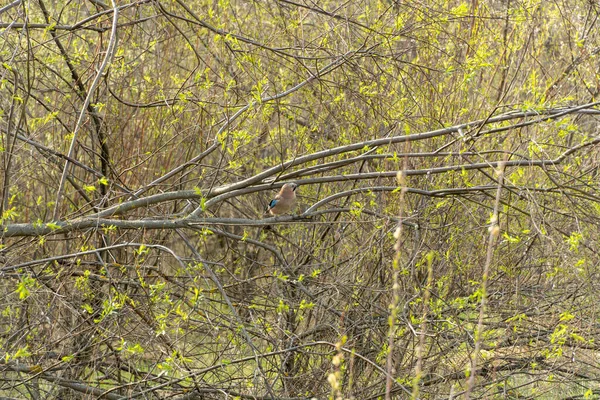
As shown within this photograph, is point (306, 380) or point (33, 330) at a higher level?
point (33, 330)

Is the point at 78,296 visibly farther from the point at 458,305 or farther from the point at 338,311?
the point at 458,305

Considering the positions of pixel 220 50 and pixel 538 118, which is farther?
pixel 220 50

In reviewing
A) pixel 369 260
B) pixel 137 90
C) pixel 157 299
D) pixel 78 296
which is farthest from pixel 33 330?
pixel 137 90

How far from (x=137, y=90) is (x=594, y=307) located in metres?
4.60

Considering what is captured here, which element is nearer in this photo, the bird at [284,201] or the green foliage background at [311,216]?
the green foliage background at [311,216]

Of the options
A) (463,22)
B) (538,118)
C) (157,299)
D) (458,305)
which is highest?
(463,22)

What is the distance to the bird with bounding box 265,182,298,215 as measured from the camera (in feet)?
21.6

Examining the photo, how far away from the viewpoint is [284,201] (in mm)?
6734

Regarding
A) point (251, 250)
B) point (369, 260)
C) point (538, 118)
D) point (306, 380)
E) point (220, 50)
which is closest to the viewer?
point (538, 118)

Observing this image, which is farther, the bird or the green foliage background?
the bird

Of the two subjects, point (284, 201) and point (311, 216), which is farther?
point (284, 201)

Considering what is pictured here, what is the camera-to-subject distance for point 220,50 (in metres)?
8.39

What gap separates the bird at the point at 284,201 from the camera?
259 inches

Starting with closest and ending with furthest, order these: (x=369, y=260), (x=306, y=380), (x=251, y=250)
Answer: (x=306, y=380) < (x=369, y=260) < (x=251, y=250)
